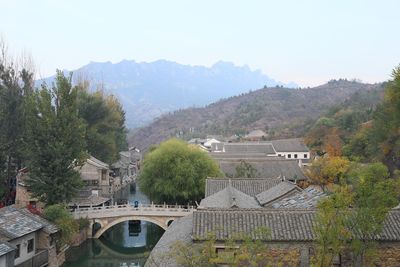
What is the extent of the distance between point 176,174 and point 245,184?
7438 millimetres

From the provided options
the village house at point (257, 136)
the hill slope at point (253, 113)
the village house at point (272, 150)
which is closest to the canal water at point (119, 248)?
the village house at point (272, 150)

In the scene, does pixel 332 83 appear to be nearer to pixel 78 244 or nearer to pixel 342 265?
pixel 78 244

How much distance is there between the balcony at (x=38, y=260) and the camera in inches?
913

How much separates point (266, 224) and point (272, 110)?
111 metres

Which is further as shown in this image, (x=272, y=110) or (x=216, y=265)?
(x=272, y=110)

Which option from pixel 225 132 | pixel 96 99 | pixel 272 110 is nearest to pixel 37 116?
pixel 96 99

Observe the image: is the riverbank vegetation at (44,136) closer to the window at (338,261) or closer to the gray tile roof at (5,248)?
the gray tile roof at (5,248)

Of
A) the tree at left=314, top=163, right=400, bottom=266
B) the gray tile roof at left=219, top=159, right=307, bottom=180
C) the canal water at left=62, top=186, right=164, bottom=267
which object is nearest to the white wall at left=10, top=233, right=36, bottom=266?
the canal water at left=62, top=186, right=164, bottom=267

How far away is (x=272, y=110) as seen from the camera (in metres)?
125

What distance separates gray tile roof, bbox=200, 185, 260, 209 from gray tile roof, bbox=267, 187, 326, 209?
133 cm

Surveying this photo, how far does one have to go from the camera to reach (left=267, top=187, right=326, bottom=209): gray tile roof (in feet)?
73.5

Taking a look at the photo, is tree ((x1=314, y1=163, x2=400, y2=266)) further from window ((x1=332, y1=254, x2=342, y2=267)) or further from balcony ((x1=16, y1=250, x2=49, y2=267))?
balcony ((x1=16, y1=250, x2=49, y2=267))

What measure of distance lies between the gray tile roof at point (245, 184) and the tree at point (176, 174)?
20.2 ft

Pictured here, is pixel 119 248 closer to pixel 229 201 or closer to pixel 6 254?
pixel 229 201
